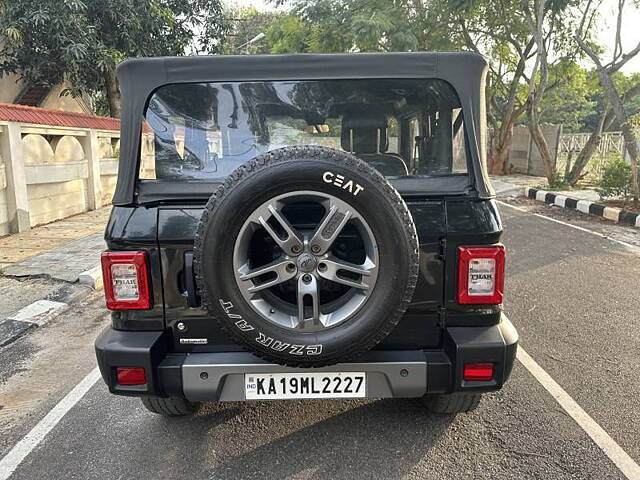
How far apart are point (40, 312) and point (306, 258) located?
3.82m

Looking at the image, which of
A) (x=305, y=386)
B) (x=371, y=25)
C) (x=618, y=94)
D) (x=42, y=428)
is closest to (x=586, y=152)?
(x=618, y=94)

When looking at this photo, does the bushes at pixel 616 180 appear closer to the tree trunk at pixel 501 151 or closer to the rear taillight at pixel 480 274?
the tree trunk at pixel 501 151

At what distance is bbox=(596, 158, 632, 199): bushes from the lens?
33.0 ft

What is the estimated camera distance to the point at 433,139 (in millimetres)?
2496

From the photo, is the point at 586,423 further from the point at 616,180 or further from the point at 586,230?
the point at 616,180

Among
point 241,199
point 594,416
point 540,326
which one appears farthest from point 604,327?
point 241,199

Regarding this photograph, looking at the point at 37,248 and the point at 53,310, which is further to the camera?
the point at 37,248

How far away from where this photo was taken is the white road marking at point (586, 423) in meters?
2.40

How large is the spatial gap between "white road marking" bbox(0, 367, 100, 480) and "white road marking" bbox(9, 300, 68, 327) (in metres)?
1.47

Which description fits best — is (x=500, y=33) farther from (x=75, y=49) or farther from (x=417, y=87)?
(x=417, y=87)

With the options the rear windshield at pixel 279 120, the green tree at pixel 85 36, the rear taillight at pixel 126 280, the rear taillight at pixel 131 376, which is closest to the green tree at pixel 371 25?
the green tree at pixel 85 36

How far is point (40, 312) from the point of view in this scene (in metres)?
4.84

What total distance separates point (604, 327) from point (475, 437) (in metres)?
2.15

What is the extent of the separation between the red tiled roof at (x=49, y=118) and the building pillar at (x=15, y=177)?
0.69ft
